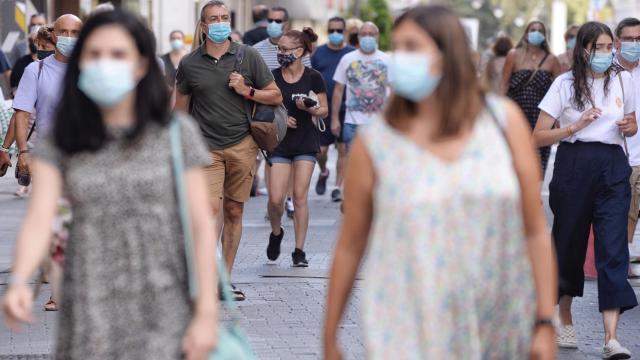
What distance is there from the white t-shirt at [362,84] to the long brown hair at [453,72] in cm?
1122

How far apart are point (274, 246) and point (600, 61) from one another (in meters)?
4.12

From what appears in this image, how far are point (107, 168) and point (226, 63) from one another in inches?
203

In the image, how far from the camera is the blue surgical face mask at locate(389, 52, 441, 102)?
406 centimetres

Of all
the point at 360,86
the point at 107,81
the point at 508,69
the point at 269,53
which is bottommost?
the point at 360,86

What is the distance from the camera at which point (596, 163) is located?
7.67m

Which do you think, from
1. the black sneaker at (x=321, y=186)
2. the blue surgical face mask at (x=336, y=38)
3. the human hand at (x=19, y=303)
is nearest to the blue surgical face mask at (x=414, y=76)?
the human hand at (x=19, y=303)

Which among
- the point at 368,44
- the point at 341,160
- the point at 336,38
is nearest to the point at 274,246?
the point at 368,44

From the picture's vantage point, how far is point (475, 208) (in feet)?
13.1

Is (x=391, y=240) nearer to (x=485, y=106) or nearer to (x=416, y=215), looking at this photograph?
(x=416, y=215)

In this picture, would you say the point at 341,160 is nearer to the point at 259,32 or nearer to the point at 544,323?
the point at 259,32

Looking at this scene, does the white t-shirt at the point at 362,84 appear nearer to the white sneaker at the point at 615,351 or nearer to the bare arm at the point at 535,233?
the white sneaker at the point at 615,351

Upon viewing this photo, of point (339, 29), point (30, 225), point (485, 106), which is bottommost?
point (339, 29)

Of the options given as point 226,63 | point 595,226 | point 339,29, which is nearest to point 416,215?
point 595,226

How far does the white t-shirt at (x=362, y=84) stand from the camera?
50.7 ft
